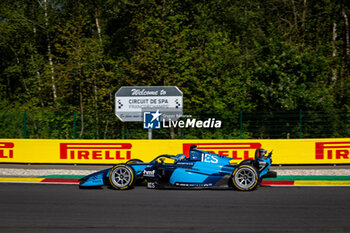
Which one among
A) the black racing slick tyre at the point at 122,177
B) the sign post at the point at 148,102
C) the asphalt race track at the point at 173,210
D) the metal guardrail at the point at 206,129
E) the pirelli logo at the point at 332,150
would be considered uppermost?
the sign post at the point at 148,102

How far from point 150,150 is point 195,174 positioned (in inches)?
218

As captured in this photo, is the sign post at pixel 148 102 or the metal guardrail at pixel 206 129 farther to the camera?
the sign post at pixel 148 102

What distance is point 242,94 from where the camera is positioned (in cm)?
2091

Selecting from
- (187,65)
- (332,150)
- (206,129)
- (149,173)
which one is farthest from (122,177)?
(187,65)

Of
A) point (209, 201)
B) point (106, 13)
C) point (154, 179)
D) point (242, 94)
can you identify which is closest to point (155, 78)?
point (242, 94)

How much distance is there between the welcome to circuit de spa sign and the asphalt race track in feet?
23.6

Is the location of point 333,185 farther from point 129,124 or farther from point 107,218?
point 129,124

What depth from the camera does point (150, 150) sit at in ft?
48.9

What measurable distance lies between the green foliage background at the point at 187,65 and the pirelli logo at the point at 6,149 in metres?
2.23

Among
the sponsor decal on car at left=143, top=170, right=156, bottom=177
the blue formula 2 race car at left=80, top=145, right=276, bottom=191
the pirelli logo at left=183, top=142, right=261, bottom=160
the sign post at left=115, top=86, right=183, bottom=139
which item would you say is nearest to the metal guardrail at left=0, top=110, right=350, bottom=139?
the sign post at left=115, top=86, right=183, bottom=139

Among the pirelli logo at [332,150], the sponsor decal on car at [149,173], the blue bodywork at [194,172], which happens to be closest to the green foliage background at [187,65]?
the pirelli logo at [332,150]

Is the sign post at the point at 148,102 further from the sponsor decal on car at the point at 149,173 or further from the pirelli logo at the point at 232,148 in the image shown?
the sponsor decal on car at the point at 149,173

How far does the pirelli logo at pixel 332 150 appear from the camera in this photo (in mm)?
14367

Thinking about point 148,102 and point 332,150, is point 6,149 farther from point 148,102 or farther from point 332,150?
point 332,150
